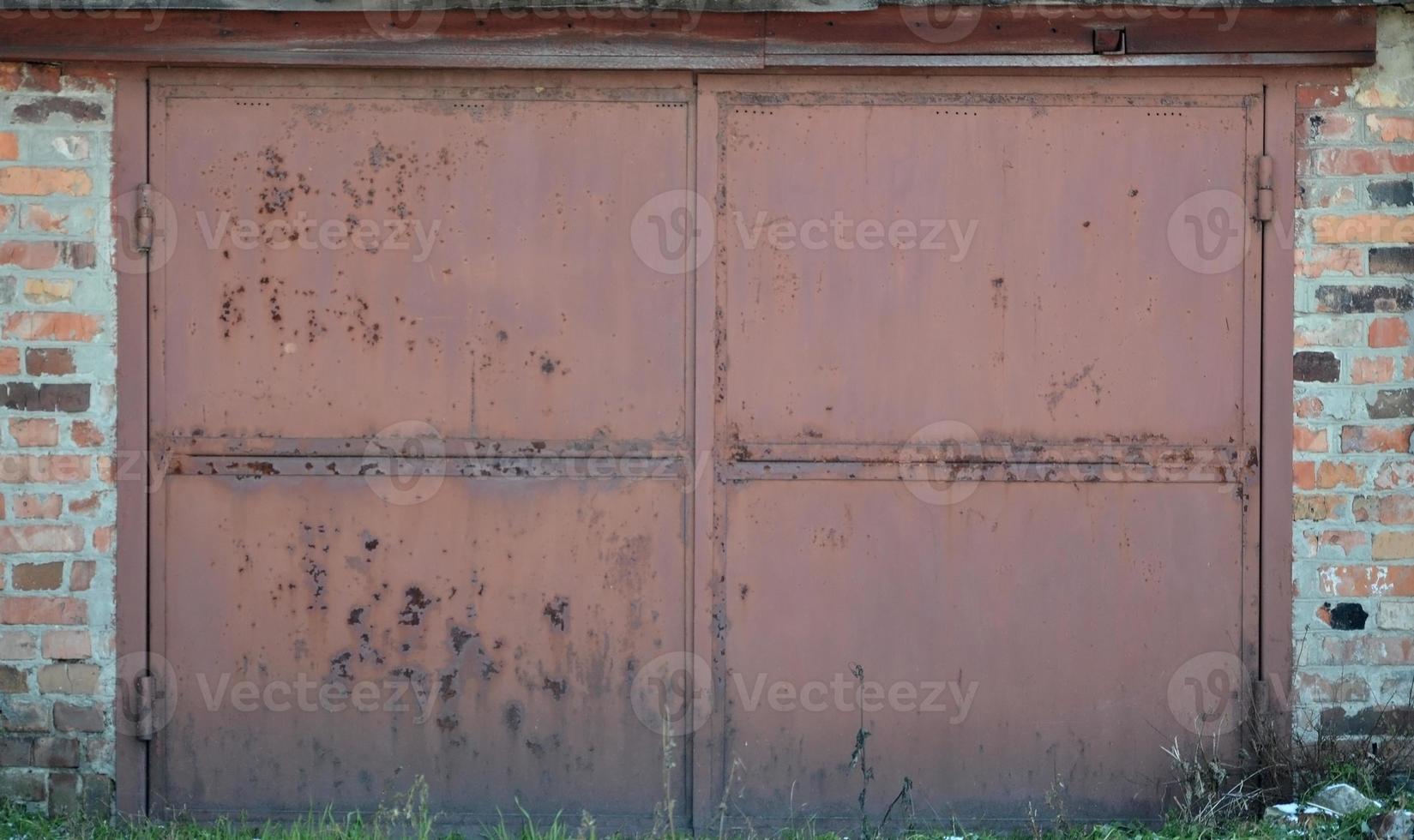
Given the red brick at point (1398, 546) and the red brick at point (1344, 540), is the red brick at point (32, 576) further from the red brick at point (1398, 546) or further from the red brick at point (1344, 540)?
the red brick at point (1398, 546)

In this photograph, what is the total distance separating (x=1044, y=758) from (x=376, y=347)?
2.59 meters

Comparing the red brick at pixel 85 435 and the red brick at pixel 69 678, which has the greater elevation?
the red brick at pixel 85 435

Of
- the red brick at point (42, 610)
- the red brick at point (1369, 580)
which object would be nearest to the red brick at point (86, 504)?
the red brick at point (42, 610)

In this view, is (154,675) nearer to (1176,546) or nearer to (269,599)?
(269,599)

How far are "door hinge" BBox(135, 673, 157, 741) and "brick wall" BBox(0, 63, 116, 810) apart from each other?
93 millimetres

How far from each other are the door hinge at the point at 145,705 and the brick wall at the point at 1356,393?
3.75 meters

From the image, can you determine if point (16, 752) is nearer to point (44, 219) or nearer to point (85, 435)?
point (85, 435)

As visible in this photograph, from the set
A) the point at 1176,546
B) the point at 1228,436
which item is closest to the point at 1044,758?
the point at 1176,546

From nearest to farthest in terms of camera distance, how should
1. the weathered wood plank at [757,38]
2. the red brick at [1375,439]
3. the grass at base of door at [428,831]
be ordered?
the grass at base of door at [428,831] < the weathered wood plank at [757,38] < the red brick at [1375,439]

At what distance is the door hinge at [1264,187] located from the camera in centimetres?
424

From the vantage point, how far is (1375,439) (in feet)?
13.9

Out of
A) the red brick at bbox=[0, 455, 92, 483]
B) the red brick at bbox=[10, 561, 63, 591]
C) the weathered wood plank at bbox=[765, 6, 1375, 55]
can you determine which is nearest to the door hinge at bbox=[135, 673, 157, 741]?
the red brick at bbox=[10, 561, 63, 591]

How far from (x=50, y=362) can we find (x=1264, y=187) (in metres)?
3.98

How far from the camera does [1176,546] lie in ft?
14.1
